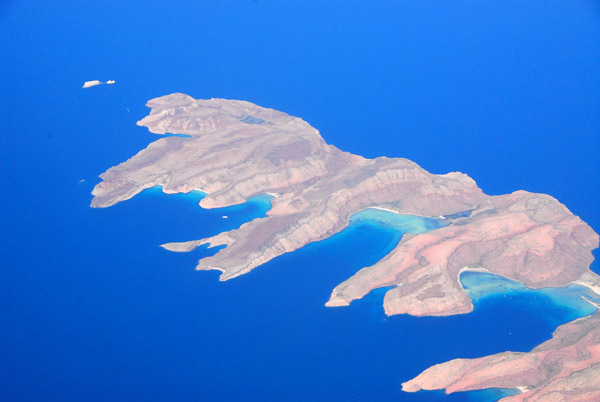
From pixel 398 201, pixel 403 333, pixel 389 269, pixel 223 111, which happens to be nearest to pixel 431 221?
pixel 398 201

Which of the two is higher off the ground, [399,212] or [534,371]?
[399,212]

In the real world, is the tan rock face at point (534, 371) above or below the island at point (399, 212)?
below

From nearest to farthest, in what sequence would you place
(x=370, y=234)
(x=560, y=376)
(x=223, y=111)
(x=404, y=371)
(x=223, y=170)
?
1. (x=560, y=376)
2. (x=404, y=371)
3. (x=370, y=234)
4. (x=223, y=170)
5. (x=223, y=111)

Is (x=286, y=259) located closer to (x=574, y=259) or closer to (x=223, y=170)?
(x=223, y=170)

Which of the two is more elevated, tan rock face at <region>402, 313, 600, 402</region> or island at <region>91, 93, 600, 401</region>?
island at <region>91, 93, 600, 401</region>

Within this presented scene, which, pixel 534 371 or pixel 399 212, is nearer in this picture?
pixel 534 371

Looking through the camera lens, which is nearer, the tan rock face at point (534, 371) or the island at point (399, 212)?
the tan rock face at point (534, 371)

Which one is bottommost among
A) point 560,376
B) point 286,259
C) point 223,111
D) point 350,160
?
point 560,376

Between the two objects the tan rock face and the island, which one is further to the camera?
the island
